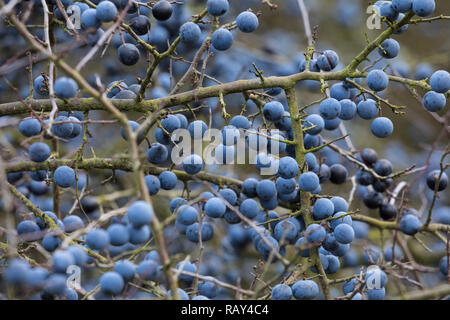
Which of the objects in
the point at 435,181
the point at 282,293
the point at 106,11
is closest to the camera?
the point at 282,293

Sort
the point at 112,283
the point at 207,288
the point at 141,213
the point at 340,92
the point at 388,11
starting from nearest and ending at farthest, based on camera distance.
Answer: the point at 141,213, the point at 112,283, the point at 388,11, the point at 207,288, the point at 340,92

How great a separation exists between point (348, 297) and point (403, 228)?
0.82m

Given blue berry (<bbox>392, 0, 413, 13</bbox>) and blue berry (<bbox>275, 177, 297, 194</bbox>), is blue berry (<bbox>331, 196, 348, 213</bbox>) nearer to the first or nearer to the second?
blue berry (<bbox>275, 177, 297, 194</bbox>)

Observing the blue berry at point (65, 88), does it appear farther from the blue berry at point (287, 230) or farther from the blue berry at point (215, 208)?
the blue berry at point (287, 230)

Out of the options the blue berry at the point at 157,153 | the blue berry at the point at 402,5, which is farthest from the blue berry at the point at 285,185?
the blue berry at the point at 402,5

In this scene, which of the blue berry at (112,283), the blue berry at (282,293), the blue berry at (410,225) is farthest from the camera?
the blue berry at (410,225)

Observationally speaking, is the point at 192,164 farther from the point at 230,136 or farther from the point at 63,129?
the point at 63,129

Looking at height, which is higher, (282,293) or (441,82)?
(441,82)

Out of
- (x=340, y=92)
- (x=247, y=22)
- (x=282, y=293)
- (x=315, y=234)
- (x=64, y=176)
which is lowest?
(x=282, y=293)

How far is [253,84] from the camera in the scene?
270 centimetres

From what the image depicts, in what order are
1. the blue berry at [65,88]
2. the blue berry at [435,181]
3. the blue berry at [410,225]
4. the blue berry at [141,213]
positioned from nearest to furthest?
1. the blue berry at [141,213]
2. the blue berry at [65,88]
3. the blue berry at [410,225]
4. the blue berry at [435,181]

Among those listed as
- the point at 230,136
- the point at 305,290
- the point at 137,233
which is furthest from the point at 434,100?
the point at 137,233

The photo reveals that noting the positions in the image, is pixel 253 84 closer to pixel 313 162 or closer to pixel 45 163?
pixel 313 162
